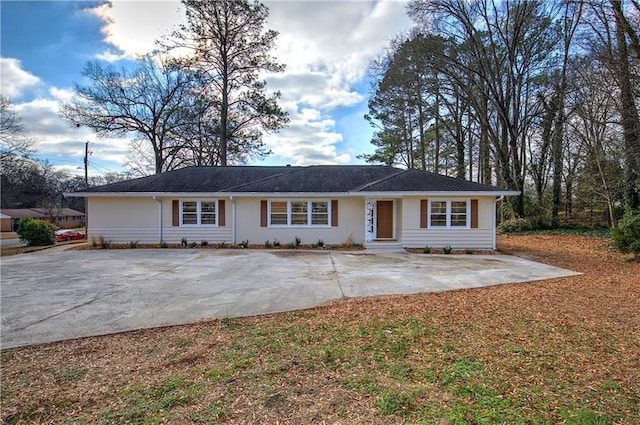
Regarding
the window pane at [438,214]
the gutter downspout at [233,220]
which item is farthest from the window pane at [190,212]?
the window pane at [438,214]

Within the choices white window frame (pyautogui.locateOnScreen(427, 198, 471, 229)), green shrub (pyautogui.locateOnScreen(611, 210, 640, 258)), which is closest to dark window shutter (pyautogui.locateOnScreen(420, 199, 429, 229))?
white window frame (pyautogui.locateOnScreen(427, 198, 471, 229))

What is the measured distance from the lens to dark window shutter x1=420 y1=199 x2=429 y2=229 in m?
13.3

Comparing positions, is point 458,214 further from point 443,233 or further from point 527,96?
point 527,96

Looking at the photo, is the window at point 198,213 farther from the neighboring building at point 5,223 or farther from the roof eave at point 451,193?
the neighboring building at point 5,223

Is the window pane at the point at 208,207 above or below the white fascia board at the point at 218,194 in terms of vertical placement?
below

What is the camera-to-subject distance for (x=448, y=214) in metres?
13.4

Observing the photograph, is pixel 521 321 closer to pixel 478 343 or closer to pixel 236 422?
pixel 478 343

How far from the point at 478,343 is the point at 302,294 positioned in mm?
3390

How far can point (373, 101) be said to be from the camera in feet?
86.9

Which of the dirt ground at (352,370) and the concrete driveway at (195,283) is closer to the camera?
the dirt ground at (352,370)

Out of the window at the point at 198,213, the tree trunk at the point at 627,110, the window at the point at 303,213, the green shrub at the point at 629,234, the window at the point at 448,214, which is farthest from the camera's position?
the window at the point at 198,213

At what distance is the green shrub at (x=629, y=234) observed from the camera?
9.72 m

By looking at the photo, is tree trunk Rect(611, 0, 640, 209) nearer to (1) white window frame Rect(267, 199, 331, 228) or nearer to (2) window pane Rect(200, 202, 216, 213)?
(1) white window frame Rect(267, 199, 331, 228)

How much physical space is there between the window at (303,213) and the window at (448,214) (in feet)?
15.0
